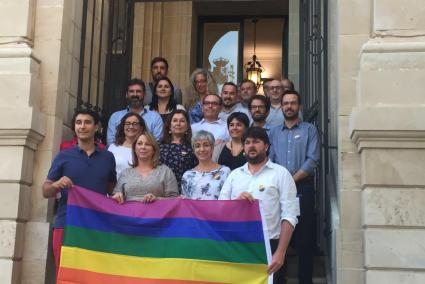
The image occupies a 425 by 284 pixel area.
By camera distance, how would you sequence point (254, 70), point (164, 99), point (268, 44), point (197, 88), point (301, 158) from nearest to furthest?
1. point (301, 158)
2. point (164, 99)
3. point (197, 88)
4. point (254, 70)
5. point (268, 44)

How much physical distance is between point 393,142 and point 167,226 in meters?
2.29

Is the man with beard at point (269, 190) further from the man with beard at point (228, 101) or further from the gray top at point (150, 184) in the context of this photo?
the man with beard at point (228, 101)

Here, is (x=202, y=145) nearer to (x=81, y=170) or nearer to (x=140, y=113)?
(x=81, y=170)

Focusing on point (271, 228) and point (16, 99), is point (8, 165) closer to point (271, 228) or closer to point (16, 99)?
point (16, 99)

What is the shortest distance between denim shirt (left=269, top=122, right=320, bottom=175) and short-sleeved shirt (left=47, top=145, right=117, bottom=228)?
183 cm

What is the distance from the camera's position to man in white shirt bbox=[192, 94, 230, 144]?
7.52m

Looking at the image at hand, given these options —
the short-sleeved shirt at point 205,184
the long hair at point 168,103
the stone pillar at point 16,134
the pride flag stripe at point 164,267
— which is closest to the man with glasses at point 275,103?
the long hair at point 168,103

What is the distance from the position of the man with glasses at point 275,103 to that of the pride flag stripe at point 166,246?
2.46 metres

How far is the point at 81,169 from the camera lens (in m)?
6.43

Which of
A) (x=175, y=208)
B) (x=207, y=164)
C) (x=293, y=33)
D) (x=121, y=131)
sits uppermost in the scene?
(x=293, y=33)

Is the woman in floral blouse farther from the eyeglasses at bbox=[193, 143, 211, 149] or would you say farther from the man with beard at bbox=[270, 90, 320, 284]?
the man with beard at bbox=[270, 90, 320, 284]

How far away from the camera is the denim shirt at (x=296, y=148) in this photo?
698 centimetres

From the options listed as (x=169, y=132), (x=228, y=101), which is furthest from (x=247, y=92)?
(x=169, y=132)

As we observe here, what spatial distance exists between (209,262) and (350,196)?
1.63 m
